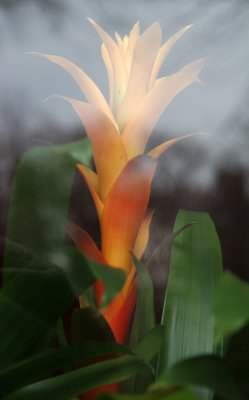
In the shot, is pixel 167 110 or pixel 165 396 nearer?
pixel 165 396

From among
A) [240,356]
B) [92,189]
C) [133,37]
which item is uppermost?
[133,37]

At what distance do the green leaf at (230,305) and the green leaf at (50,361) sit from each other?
0.10 metres

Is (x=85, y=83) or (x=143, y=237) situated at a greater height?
(x=85, y=83)

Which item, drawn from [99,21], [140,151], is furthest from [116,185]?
[99,21]

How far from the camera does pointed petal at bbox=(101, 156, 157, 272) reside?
0.39 meters

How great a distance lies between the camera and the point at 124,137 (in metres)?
0.41

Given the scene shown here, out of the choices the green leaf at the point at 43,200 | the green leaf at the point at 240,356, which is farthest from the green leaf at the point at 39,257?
the green leaf at the point at 240,356

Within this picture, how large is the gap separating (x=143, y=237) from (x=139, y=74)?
0.12m

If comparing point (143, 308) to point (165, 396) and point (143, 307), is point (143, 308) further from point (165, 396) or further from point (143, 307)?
point (165, 396)

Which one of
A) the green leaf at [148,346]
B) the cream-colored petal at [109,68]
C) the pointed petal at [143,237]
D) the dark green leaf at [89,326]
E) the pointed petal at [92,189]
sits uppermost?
the cream-colored petal at [109,68]

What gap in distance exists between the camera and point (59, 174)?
15.0 inches

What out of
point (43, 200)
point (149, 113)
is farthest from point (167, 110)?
point (43, 200)

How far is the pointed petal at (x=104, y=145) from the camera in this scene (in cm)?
40

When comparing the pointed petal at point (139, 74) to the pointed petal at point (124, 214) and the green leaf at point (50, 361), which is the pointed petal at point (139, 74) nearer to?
the pointed petal at point (124, 214)
